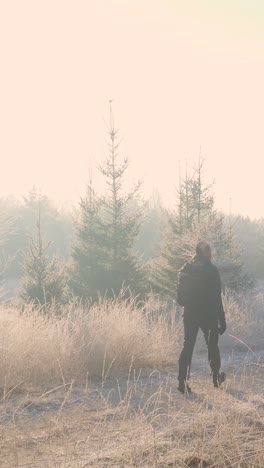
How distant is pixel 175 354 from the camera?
34.4ft

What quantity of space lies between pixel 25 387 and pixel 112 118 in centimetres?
1609

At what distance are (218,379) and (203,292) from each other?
1.17 meters

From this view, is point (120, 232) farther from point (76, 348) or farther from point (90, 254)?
point (76, 348)

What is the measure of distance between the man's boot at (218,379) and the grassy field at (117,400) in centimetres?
10

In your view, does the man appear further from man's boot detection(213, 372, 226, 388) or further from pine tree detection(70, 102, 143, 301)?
pine tree detection(70, 102, 143, 301)

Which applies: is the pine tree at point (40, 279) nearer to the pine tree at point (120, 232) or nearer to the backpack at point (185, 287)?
the pine tree at point (120, 232)

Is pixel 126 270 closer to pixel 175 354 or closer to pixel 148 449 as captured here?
pixel 175 354

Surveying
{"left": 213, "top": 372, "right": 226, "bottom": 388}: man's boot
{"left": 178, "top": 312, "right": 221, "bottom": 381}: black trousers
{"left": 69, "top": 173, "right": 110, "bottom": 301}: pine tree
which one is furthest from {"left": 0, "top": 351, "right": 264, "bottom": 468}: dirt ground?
{"left": 69, "top": 173, "right": 110, "bottom": 301}: pine tree

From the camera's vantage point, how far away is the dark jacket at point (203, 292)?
25.3 ft

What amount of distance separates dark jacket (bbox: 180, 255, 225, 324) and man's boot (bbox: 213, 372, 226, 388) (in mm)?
687

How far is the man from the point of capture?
770 centimetres

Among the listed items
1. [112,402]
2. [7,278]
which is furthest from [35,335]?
[7,278]

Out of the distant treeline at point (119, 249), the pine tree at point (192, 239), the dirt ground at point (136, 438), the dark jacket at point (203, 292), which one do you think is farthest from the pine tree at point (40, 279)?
the dirt ground at point (136, 438)

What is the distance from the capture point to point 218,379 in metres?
7.73
